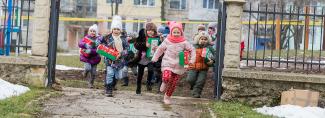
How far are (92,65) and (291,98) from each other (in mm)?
4709

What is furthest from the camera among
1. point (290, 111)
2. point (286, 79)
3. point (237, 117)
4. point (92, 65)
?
point (92, 65)

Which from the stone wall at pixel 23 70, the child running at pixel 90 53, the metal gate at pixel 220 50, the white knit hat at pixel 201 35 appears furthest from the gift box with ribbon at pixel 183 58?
the stone wall at pixel 23 70

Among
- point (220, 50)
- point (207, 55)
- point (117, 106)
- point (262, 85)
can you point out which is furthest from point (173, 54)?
point (117, 106)

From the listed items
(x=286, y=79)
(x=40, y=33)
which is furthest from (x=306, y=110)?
(x=40, y=33)

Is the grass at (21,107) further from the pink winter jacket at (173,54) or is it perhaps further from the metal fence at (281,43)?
the metal fence at (281,43)

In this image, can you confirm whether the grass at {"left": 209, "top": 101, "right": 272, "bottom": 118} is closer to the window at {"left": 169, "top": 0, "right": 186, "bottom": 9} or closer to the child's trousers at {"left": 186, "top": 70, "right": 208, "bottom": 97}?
the child's trousers at {"left": 186, "top": 70, "right": 208, "bottom": 97}

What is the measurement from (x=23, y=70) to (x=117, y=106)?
9.09 ft

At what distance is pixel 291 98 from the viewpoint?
11125mm

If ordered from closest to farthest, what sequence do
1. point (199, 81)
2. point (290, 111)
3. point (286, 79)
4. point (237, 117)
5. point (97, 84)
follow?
1. point (237, 117)
2. point (290, 111)
3. point (286, 79)
4. point (199, 81)
5. point (97, 84)

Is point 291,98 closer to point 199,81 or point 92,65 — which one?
point 199,81

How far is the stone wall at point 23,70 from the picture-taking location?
40.0 ft

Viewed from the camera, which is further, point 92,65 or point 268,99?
point 92,65

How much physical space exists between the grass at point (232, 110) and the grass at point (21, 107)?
2756mm

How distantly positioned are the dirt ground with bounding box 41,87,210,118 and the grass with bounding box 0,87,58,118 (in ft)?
0.55
